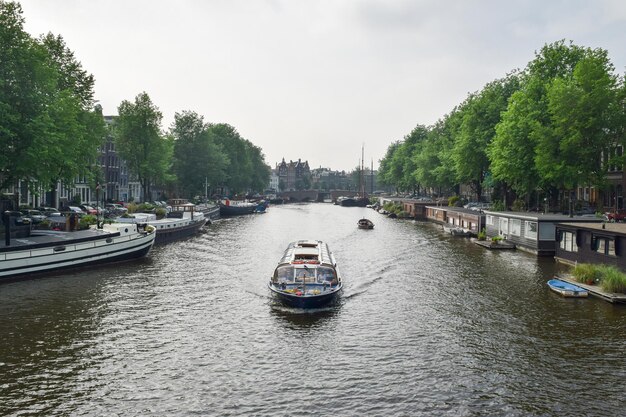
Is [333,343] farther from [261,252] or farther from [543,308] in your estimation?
[261,252]

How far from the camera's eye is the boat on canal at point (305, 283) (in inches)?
1204

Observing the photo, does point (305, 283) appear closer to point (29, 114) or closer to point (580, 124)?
point (29, 114)

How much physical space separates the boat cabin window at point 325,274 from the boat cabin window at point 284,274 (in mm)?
1758

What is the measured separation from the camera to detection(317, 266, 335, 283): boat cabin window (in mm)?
32906

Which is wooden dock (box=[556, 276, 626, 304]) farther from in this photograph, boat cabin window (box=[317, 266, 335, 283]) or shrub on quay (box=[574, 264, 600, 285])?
boat cabin window (box=[317, 266, 335, 283])

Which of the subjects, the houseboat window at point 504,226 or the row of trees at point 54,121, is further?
the houseboat window at point 504,226

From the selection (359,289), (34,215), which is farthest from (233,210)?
(359,289)

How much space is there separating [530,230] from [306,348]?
123 ft

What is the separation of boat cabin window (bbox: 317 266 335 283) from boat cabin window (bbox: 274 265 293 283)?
69.2 inches

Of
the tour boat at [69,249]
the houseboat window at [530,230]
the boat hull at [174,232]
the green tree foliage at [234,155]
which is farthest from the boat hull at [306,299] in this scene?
the green tree foliage at [234,155]

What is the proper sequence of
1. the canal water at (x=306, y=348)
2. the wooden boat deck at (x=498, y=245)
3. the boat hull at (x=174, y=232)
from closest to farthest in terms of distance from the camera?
the canal water at (x=306, y=348), the wooden boat deck at (x=498, y=245), the boat hull at (x=174, y=232)

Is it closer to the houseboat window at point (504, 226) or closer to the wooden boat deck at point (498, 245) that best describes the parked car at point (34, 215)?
the wooden boat deck at point (498, 245)

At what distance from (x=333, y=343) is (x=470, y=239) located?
4837 cm

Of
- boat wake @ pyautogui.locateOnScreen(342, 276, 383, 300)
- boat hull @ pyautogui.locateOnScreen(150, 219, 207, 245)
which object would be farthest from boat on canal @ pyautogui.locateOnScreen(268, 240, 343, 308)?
boat hull @ pyautogui.locateOnScreen(150, 219, 207, 245)
